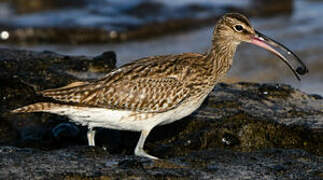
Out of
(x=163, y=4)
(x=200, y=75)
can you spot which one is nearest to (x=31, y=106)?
(x=200, y=75)

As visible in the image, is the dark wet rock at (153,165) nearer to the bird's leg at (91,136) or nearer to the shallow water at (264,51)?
the bird's leg at (91,136)

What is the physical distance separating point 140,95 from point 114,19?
1282 cm

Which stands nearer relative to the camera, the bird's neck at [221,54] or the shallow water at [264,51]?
the bird's neck at [221,54]

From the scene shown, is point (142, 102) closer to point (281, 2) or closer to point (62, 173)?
→ point (62, 173)

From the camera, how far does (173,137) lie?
8891 millimetres

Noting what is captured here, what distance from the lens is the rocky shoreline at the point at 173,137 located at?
7.21m

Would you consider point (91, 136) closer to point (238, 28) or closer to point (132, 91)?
point (132, 91)

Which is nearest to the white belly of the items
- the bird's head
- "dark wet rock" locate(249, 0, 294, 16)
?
the bird's head

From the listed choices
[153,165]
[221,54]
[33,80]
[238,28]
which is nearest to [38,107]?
[153,165]

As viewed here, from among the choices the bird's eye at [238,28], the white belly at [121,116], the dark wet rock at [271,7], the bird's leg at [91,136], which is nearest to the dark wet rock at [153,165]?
the white belly at [121,116]

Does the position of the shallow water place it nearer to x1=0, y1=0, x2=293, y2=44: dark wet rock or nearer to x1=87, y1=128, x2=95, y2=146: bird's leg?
x1=0, y1=0, x2=293, y2=44: dark wet rock

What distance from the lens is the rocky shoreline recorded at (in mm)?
7211

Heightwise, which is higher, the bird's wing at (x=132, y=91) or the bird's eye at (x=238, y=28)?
the bird's eye at (x=238, y=28)

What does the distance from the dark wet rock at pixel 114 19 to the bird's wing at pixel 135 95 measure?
11.2 meters
